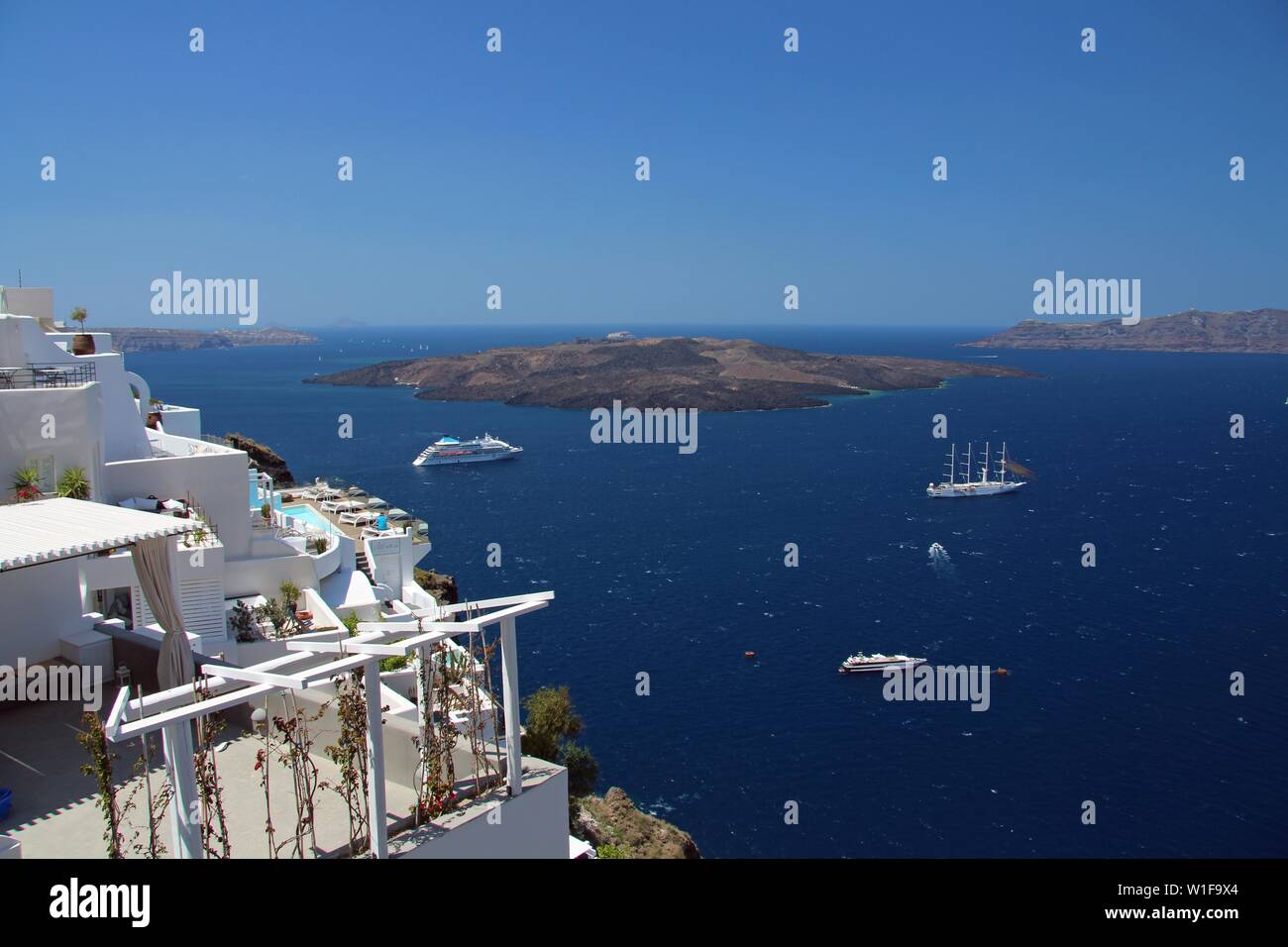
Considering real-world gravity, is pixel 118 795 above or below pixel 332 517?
above

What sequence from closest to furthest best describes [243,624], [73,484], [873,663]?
[73,484]
[243,624]
[873,663]

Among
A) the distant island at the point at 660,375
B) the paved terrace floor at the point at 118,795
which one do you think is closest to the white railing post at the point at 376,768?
the paved terrace floor at the point at 118,795

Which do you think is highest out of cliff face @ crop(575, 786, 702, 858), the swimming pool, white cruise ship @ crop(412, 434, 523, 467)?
the swimming pool

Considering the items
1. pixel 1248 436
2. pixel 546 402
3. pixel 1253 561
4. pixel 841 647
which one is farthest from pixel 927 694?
pixel 546 402

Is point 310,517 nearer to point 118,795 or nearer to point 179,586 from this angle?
point 179,586

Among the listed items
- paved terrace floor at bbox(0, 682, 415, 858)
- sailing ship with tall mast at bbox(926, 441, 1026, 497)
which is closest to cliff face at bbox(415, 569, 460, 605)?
paved terrace floor at bbox(0, 682, 415, 858)

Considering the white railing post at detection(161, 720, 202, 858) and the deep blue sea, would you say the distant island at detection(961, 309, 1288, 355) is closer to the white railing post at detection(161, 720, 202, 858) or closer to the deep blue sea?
the deep blue sea

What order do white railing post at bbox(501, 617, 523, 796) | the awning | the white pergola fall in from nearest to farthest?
the white pergola, white railing post at bbox(501, 617, 523, 796), the awning

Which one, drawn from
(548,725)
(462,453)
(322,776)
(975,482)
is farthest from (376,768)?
(462,453)
